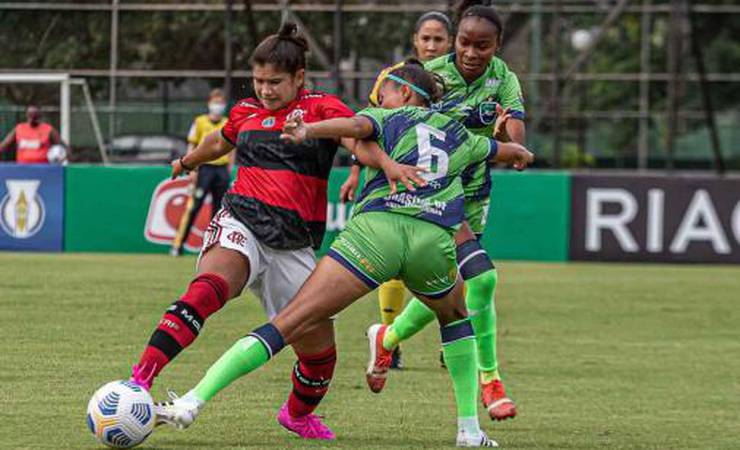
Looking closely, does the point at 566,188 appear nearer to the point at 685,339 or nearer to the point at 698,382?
the point at 685,339

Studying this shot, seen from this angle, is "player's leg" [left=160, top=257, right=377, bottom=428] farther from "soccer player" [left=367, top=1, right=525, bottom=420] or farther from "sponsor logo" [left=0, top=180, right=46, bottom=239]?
"sponsor logo" [left=0, top=180, right=46, bottom=239]

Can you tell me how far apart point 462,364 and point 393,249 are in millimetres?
777

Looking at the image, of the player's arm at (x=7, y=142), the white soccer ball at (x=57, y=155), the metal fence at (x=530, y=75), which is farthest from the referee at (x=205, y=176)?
the metal fence at (x=530, y=75)

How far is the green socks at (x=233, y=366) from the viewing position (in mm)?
7211

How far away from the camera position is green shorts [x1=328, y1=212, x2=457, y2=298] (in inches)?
291

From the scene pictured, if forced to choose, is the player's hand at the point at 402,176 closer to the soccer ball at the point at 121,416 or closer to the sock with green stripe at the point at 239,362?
the sock with green stripe at the point at 239,362

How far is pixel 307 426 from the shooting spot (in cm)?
809

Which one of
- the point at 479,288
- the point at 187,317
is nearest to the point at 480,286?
the point at 479,288

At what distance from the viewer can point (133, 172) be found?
2231cm

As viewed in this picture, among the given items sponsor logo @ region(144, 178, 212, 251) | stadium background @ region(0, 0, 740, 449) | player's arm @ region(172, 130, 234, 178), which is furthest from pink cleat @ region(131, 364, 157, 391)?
sponsor logo @ region(144, 178, 212, 251)

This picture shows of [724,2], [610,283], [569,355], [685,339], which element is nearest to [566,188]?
[610,283]

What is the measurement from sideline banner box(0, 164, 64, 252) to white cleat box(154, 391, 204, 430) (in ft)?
49.6

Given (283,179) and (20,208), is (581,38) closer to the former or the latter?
(20,208)

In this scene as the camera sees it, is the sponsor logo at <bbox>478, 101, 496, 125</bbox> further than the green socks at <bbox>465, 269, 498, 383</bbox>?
Yes
